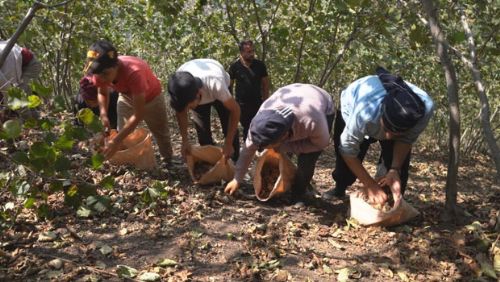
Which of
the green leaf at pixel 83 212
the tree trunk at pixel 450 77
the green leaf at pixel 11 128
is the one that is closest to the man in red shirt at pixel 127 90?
the green leaf at pixel 83 212

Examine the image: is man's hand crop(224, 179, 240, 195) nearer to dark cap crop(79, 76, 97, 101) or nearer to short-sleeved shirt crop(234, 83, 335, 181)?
short-sleeved shirt crop(234, 83, 335, 181)

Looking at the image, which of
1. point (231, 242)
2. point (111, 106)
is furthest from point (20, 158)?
point (111, 106)

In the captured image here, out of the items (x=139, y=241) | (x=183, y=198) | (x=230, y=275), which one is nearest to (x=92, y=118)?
(x=139, y=241)

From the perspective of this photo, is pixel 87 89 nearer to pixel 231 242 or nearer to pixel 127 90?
Answer: pixel 127 90

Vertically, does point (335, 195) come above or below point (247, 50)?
below

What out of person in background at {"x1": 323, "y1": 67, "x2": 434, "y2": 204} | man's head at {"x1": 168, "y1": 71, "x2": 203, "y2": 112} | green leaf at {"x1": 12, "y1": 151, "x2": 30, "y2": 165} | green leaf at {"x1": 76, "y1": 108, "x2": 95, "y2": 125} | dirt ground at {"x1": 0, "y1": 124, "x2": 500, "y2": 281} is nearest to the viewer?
green leaf at {"x1": 12, "y1": 151, "x2": 30, "y2": 165}

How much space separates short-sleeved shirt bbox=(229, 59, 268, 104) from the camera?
4.98 metres

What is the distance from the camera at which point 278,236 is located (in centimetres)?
294

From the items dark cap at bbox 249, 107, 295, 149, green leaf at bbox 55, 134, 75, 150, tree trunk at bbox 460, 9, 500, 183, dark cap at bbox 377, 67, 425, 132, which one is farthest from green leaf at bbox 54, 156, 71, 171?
tree trunk at bbox 460, 9, 500, 183

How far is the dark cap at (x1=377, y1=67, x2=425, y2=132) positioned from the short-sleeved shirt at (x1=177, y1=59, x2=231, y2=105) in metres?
1.27

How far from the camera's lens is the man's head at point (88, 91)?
4.16m

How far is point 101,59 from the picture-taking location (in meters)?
3.00

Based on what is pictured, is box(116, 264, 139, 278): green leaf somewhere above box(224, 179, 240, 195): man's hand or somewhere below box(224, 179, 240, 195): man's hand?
below

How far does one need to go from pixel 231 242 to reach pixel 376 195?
1.05m
